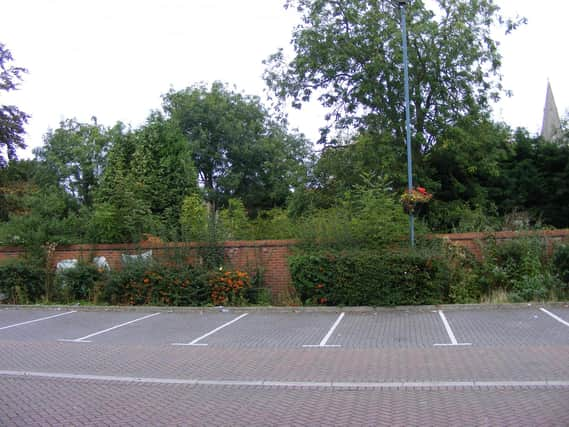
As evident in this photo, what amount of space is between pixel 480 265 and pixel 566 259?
208 centimetres

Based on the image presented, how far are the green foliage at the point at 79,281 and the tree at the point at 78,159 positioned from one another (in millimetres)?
24740

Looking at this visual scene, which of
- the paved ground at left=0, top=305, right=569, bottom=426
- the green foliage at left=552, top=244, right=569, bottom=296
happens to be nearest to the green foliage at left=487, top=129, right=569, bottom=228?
the green foliage at left=552, top=244, right=569, bottom=296

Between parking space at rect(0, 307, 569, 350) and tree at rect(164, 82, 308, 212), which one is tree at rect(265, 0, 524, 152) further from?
tree at rect(164, 82, 308, 212)

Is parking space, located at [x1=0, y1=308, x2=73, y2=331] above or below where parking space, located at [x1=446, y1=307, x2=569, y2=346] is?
below

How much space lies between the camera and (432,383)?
735 cm

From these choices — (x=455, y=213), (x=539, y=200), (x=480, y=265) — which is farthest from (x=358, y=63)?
(x=539, y=200)

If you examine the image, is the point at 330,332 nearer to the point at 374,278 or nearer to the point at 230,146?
the point at 374,278

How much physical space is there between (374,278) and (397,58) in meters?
10.7

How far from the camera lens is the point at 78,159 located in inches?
1650

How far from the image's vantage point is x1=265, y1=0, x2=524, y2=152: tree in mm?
21250

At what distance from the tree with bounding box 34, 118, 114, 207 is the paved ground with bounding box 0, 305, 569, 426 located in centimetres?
2966

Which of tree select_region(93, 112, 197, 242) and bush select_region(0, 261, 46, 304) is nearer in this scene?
bush select_region(0, 261, 46, 304)

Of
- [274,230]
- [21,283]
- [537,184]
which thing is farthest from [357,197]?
[537,184]

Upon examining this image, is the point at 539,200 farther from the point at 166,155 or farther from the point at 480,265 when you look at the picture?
the point at 166,155
